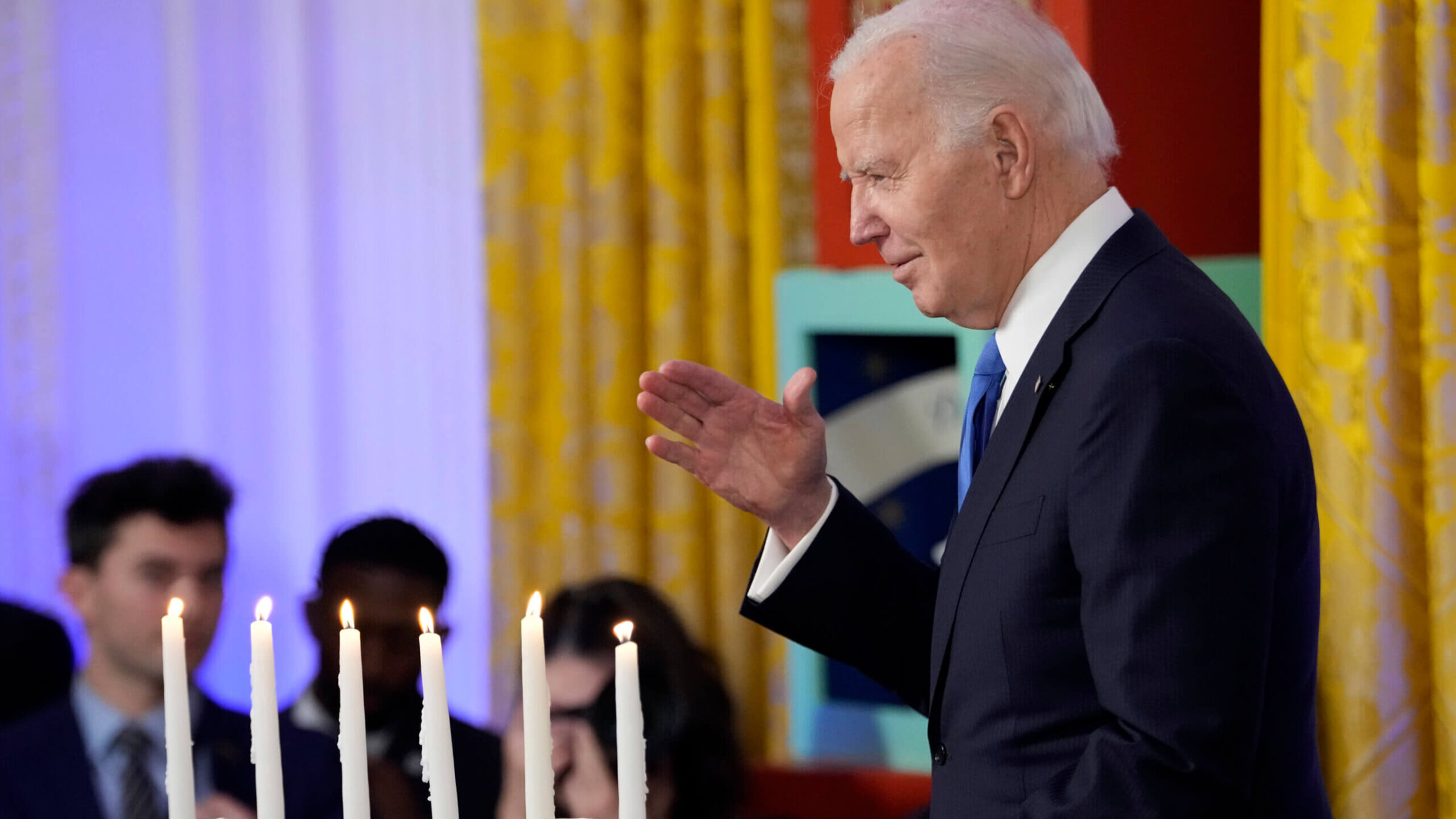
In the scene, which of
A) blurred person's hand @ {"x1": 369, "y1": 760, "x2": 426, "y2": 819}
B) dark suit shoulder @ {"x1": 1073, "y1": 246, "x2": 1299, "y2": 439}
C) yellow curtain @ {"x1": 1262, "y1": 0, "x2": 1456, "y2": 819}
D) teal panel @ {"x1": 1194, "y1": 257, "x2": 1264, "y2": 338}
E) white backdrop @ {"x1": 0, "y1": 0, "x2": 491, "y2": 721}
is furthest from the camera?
white backdrop @ {"x1": 0, "y1": 0, "x2": 491, "y2": 721}

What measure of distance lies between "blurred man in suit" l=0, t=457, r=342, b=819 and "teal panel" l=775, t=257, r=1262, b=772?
613 mm

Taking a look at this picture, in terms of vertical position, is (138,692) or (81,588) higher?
(81,588)

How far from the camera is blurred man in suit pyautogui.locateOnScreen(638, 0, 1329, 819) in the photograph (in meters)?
0.88

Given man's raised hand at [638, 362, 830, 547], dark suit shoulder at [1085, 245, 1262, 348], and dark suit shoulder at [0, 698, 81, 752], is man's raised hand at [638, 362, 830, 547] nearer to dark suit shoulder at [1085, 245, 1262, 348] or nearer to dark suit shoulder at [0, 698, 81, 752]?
dark suit shoulder at [1085, 245, 1262, 348]

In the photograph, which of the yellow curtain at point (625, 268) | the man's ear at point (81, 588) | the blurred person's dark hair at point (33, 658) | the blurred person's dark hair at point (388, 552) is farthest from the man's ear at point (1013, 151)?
the blurred person's dark hair at point (33, 658)

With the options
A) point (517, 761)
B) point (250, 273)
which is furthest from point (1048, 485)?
point (250, 273)

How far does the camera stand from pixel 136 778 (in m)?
1.98

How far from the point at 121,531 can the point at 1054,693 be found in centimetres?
161

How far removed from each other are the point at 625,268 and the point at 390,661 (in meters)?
0.74

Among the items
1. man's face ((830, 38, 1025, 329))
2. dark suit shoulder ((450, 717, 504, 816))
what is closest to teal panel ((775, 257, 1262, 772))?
dark suit shoulder ((450, 717, 504, 816))

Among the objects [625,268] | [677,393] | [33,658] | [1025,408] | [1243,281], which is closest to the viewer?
[1025,408]

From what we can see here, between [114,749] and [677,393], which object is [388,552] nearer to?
[114,749]

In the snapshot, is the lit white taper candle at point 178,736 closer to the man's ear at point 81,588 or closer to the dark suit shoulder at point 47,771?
the dark suit shoulder at point 47,771

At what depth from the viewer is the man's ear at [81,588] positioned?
84.2 inches
